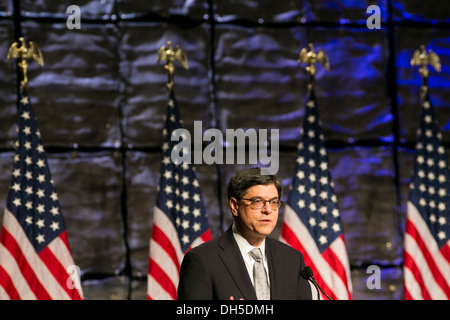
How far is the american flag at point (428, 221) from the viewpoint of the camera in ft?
20.8

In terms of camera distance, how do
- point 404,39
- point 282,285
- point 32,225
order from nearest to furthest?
1. point 282,285
2. point 32,225
3. point 404,39

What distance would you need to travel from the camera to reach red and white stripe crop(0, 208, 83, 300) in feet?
18.7

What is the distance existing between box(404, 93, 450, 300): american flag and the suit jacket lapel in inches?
154

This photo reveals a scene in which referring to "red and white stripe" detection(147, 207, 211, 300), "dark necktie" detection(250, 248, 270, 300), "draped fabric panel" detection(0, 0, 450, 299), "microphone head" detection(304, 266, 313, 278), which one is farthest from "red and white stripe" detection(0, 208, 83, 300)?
"microphone head" detection(304, 266, 313, 278)

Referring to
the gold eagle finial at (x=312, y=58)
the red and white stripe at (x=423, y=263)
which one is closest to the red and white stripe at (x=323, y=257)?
the red and white stripe at (x=423, y=263)

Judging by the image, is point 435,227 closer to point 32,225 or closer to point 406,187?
point 406,187

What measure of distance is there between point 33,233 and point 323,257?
110 inches

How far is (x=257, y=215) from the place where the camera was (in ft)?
9.41

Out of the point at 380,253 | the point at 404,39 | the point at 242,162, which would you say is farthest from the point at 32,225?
the point at 404,39

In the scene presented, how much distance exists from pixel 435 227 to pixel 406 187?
0.58 metres

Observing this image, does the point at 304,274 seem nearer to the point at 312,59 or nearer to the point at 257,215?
the point at 257,215

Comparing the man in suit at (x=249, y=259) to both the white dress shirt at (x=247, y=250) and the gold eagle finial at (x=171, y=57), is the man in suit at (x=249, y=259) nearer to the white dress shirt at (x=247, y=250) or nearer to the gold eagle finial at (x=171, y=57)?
the white dress shirt at (x=247, y=250)

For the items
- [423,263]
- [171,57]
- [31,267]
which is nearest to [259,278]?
[31,267]

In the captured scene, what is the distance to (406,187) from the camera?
681 cm
